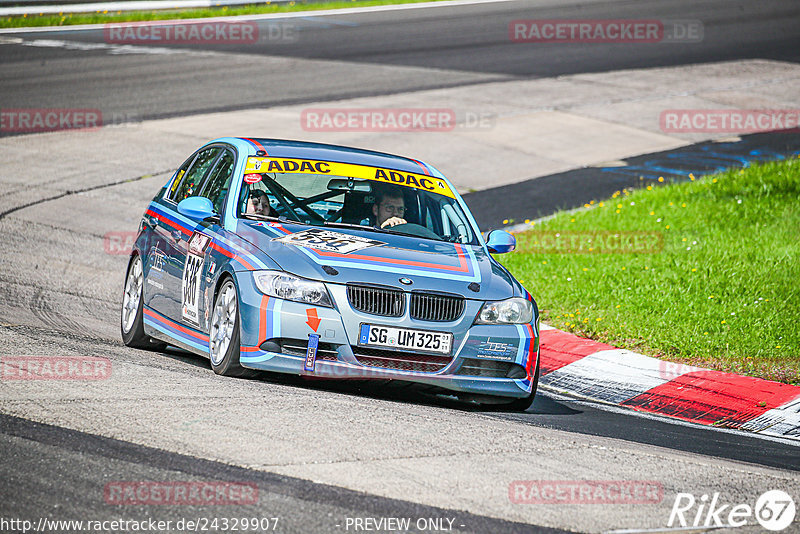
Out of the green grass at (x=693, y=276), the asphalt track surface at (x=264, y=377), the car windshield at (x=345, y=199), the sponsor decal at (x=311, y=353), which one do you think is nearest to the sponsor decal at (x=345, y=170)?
the car windshield at (x=345, y=199)

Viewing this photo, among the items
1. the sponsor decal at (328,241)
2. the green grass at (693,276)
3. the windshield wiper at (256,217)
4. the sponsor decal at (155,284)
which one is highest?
the windshield wiper at (256,217)

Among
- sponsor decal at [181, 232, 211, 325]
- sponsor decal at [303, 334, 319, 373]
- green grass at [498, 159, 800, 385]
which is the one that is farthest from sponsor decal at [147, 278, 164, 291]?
green grass at [498, 159, 800, 385]

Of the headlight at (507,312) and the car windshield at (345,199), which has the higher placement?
the car windshield at (345,199)

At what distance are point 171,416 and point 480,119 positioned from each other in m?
15.7

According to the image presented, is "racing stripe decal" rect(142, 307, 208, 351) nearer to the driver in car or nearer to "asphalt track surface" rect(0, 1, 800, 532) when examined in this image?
"asphalt track surface" rect(0, 1, 800, 532)

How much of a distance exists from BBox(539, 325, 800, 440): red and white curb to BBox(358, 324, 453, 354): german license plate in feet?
7.12

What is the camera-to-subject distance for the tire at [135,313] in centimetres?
882

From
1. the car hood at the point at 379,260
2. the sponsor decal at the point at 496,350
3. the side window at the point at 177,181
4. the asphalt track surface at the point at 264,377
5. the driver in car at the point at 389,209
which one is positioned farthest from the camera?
the side window at the point at 177,181

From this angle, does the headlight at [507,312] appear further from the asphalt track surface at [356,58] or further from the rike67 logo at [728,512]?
the asphalt track surface at [356,58]

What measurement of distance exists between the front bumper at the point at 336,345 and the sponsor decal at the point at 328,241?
46cm

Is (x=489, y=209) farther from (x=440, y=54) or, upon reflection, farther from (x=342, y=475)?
(x=440, y=54)

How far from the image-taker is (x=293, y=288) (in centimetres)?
706

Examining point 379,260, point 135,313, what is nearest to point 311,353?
point 379,260

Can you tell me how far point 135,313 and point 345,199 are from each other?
1885 mm
